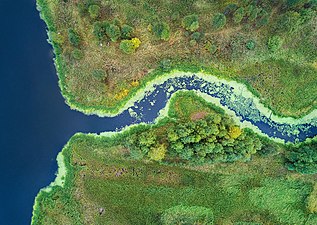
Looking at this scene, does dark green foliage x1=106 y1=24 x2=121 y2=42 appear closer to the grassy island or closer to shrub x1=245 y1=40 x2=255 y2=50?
the grassy island

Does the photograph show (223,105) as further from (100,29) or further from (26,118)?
(26,118)

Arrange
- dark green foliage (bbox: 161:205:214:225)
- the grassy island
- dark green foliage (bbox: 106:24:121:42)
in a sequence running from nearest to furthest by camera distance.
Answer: dark green foliage (bbox: 106:24:121:42)
dark green foliage (bbox: 161:205:214:225)
the grassy island

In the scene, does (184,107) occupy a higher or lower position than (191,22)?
lower

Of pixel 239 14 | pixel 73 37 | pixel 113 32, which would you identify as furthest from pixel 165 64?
pixel 73 37

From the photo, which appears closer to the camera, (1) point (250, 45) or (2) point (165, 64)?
(1) point (250, 45)

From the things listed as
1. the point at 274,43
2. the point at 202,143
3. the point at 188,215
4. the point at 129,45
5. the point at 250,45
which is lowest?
the point at 188,215

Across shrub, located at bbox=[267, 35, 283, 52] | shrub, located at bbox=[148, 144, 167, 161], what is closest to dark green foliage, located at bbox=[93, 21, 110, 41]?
shrub, located at bbox=[148, 144, 167, 161]

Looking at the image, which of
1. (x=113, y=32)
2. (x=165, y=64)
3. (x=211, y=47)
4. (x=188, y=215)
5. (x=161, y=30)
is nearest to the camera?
(x=113, y=32)
